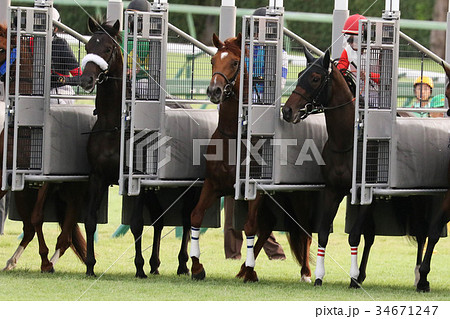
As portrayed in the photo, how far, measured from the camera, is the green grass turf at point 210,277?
10328mm

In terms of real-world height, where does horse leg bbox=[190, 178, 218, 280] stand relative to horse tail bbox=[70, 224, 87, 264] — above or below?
above

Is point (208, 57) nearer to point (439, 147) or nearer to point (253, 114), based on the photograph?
point (253, 114)

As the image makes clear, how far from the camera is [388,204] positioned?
12.0m

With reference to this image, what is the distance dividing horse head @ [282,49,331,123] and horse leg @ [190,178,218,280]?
1138 millimetres

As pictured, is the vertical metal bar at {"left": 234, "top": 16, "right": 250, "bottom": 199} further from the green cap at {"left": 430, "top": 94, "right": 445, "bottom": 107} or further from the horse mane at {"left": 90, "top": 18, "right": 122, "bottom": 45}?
the green cap at {"left": 430, "top": 94, "right": 445, "bottom": 107}

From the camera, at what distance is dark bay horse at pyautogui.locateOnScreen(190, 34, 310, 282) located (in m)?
11.0

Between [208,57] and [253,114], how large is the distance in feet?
4.64

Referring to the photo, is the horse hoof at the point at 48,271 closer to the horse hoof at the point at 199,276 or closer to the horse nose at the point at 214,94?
the horse hoof at the point at 199,276

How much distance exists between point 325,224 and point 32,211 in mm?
2834

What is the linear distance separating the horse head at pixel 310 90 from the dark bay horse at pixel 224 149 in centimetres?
54

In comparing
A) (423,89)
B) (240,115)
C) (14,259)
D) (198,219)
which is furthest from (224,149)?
(14,259)

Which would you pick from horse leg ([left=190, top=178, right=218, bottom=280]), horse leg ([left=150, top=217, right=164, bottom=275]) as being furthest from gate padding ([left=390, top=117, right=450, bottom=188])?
horse leg ([left=150, top=217, right=164, bottom=275])

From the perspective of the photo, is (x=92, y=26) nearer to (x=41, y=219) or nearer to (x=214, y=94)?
(x=214, y=94)
